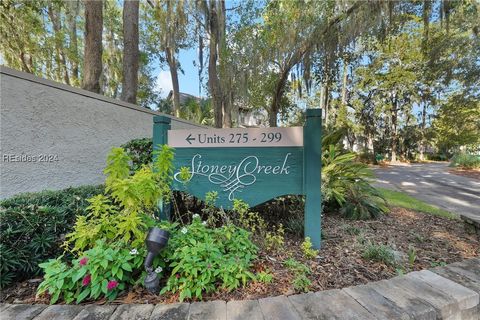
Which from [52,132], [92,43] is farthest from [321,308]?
[92,43]

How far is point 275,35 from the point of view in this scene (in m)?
8.18

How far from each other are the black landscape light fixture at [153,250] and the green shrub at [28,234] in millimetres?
818

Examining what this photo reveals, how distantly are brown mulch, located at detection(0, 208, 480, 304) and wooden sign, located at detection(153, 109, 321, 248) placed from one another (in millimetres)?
280

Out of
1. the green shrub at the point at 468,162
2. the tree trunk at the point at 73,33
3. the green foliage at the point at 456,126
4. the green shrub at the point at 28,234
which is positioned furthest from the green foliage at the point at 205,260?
the green shrub at the point at 468,162

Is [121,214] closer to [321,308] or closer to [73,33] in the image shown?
[321,308]

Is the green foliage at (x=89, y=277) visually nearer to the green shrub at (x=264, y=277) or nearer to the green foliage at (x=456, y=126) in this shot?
the green shrub at (x=264, y=277)

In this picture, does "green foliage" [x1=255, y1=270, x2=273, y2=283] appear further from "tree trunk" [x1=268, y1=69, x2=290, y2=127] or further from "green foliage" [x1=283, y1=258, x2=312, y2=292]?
"tree trunk" [x1=268, y1=69, x2=290, y2=127]

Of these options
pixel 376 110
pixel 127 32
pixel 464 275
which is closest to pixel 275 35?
pixel 127 32

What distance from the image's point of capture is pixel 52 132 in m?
2.87

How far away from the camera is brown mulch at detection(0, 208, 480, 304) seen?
56.2 inches

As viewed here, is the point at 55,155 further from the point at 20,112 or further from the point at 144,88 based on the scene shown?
the point at 144,88

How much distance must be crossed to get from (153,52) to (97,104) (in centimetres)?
1169

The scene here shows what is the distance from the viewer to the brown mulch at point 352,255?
143cm

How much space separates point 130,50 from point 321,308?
19.7 ft
